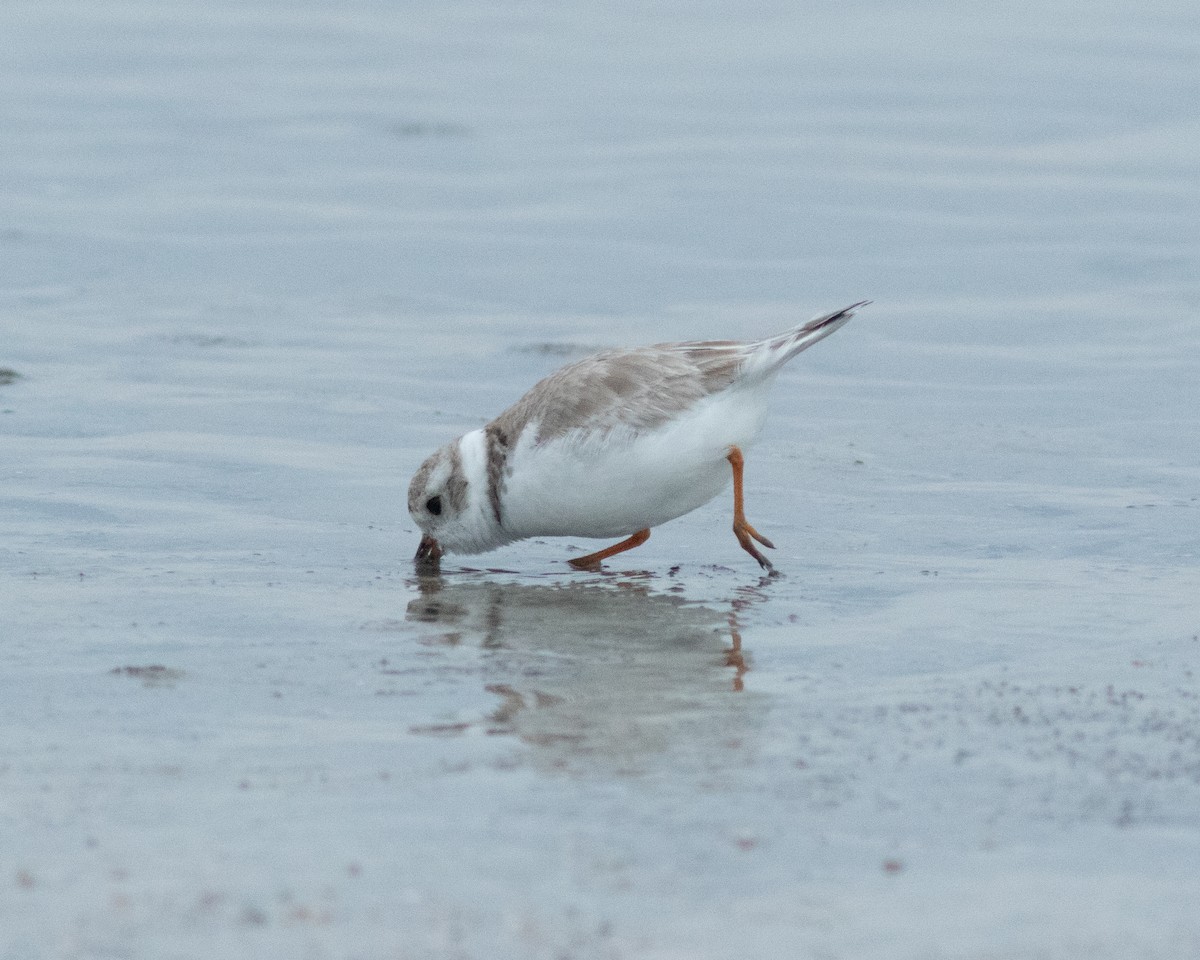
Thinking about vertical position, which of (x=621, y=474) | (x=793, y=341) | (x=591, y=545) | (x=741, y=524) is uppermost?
(x=793, y=341)

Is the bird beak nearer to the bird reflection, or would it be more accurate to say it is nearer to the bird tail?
the bird reflection

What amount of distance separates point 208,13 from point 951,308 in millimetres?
15964

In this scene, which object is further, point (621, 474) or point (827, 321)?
point (827, 321)

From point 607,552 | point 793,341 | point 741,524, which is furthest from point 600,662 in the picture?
point 793,341

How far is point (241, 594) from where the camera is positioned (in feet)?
22.4

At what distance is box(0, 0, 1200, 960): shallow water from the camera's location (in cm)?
398

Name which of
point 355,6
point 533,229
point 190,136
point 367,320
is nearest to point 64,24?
point 355,6

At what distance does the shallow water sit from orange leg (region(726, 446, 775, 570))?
194 mm

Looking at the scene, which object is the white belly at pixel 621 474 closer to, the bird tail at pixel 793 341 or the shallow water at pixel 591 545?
the bird tail at pixel 793 341

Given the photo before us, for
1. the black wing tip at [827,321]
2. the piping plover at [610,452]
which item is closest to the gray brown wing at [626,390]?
the piping plover at [610,452]

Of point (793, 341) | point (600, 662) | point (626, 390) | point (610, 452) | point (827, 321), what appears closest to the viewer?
point (600, 662)

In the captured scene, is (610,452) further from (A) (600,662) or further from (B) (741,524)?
(A) (600,662)

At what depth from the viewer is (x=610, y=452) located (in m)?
7.34

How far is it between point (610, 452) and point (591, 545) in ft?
4.24
